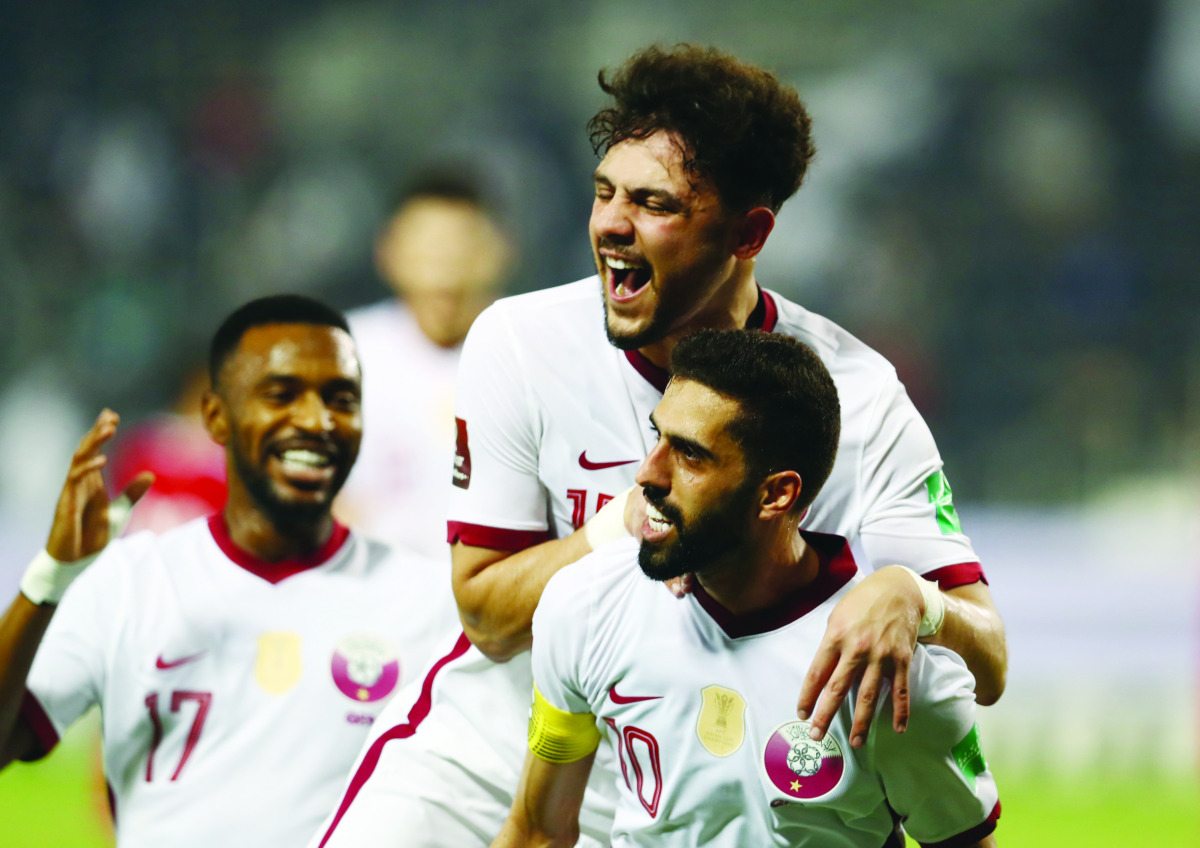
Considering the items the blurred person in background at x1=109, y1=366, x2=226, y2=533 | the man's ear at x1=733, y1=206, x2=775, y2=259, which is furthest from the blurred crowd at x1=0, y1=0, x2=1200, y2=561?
the man's ear at x1=733, y1=206, x2=775, y2=259

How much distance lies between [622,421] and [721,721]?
717mm

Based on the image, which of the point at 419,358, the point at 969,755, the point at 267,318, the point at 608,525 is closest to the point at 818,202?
the point at 419,358

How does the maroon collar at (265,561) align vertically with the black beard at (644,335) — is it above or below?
below

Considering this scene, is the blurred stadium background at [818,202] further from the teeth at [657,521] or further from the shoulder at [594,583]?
the teeth at [657,521]

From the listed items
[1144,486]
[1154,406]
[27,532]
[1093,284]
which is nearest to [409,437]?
[27,532]

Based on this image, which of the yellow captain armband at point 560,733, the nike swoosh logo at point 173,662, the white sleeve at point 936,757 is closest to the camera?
the white sleeve at point 936,757

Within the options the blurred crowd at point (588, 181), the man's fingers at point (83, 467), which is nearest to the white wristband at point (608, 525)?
the man's fingers at point (83, 467)

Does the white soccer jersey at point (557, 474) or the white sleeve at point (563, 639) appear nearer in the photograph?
the white sleeve at point (563, 639)

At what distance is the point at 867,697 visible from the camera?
2307 millimetres

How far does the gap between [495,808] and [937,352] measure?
790 centimetres

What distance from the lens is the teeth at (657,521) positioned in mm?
2512

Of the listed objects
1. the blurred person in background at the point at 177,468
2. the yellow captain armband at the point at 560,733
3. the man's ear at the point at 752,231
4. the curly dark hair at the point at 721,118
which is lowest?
the blurred person in background at the point at 177,468

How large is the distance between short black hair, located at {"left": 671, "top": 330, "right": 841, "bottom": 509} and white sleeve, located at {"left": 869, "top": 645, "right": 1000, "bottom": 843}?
1.32 ft

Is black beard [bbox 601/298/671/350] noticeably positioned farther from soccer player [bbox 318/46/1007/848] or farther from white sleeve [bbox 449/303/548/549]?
white sleeve [bbox 449/303/548/549]
